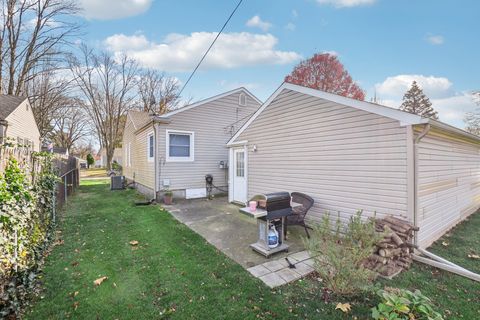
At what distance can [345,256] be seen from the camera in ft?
9.39

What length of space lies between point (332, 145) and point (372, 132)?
2.92ft

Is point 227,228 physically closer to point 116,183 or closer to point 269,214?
point 269,214

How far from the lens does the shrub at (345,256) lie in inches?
109

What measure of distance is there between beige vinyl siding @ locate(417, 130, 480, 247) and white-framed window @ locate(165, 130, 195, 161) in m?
7.95

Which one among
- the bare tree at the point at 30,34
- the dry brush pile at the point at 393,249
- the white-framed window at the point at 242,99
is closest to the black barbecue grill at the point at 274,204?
the dry brush pile at the point at 393,249

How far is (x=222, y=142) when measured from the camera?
34.8ft

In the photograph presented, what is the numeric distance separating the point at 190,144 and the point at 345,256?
799 cm

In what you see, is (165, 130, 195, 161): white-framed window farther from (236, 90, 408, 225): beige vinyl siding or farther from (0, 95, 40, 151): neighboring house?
(0, 95, 40, 151): neighboring house

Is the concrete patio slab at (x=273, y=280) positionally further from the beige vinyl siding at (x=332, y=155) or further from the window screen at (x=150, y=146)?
the window screen at (x=150, y=146)

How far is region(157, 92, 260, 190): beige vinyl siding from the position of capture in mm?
9148

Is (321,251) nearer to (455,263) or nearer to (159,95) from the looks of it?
(455,263)

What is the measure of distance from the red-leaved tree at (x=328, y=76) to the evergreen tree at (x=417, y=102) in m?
14.0

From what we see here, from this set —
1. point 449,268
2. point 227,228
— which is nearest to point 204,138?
point 227,228

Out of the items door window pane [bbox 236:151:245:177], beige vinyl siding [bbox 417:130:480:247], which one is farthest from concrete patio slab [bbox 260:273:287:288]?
door window pane [bbox 236:151:245:177]
